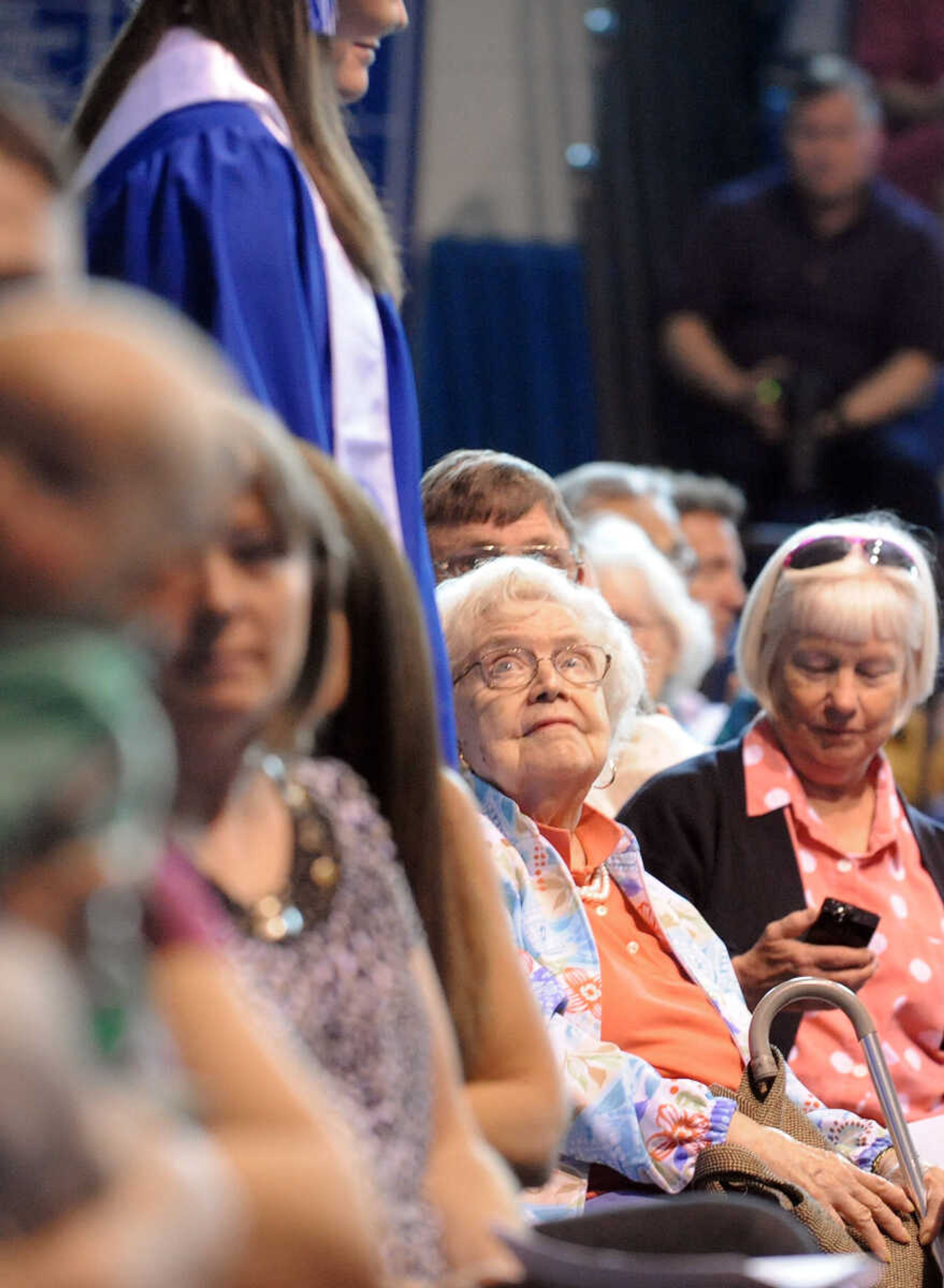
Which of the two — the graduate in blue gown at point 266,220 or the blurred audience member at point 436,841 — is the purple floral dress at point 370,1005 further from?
the graduate in blue gown at point 266,220

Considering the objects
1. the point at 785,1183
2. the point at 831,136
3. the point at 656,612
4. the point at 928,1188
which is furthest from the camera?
the point at 831,136

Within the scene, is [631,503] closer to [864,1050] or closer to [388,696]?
[864,1050]

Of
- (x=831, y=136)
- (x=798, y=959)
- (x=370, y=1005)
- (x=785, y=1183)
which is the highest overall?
(x=831, y=136)

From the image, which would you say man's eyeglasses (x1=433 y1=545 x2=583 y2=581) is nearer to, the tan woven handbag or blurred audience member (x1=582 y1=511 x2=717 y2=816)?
blurred audience member (x1=582 y1=511 x2=717 y2=816)

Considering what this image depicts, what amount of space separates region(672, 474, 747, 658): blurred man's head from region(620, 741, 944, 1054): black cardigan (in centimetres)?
184

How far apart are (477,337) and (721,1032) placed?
3944 millimetres

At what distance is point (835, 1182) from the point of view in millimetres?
2184

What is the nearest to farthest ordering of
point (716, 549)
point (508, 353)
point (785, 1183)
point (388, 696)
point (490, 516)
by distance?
point (388, 696) < point (785, 1183) < point (490, 516) < point (716, 549) < point (508, 353)

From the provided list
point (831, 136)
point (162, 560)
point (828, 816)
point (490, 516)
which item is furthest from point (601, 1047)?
point (831, 136)

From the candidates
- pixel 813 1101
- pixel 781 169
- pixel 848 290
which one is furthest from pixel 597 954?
pixel 781 169

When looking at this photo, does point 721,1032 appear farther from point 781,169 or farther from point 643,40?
point 643,40

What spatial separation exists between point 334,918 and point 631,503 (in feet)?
9.89

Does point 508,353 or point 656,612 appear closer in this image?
point 656,612

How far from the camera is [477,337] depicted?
19.7 feet
